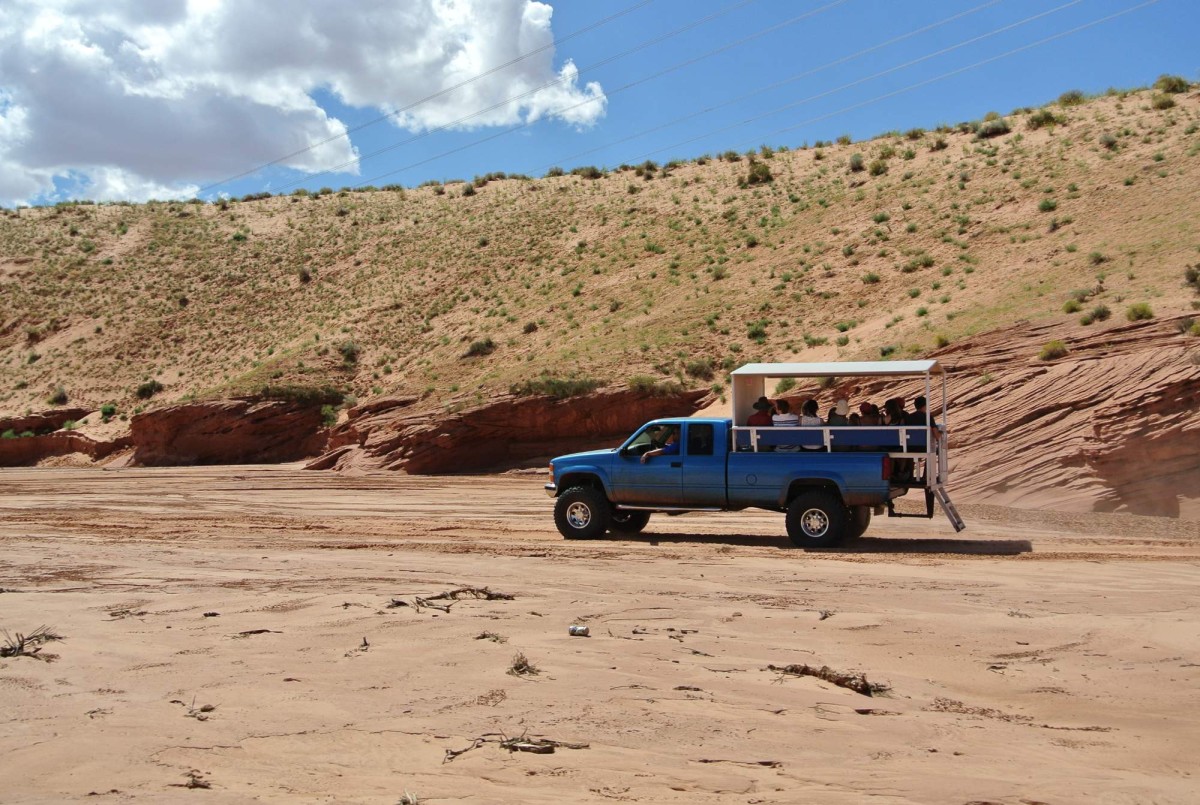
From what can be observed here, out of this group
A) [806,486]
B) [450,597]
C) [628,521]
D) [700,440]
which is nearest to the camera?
[450,597]

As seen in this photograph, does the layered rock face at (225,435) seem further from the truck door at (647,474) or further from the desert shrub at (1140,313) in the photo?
the desert shrub at (1140,313)

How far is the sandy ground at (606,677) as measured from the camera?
580 centimetres

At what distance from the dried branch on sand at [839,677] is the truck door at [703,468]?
826cm

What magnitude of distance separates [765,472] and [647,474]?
74.6 inches

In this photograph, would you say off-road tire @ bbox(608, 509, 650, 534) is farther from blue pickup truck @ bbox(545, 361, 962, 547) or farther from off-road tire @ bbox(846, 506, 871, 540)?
off-road tire @ bbox(846, 506, 871, 540)

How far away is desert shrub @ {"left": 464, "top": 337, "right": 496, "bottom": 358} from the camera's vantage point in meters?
45.5

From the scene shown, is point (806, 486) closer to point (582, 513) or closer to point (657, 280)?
point (582, 513)

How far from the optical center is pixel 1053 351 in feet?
82.0

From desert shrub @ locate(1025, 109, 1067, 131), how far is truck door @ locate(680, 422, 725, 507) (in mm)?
Result: 41589

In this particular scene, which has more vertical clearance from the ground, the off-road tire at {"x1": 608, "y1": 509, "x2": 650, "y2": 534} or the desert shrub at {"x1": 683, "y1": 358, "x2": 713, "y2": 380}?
the desert shrub at {"x1": 683, "y1": 358, "x2": 713, "y2": 380}

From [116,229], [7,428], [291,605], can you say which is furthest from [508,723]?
[116,229]

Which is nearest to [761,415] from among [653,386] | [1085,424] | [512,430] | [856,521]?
[856,521]

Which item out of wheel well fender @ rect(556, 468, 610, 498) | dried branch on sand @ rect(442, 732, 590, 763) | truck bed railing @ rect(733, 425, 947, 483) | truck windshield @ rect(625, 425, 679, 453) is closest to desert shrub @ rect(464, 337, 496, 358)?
wheel well fender @ rect(556, 468, 610, 498)

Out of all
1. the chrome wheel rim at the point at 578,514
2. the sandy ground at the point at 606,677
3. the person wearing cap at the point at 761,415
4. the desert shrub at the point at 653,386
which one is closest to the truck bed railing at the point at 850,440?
the person wearing cap at the point at 761,415
